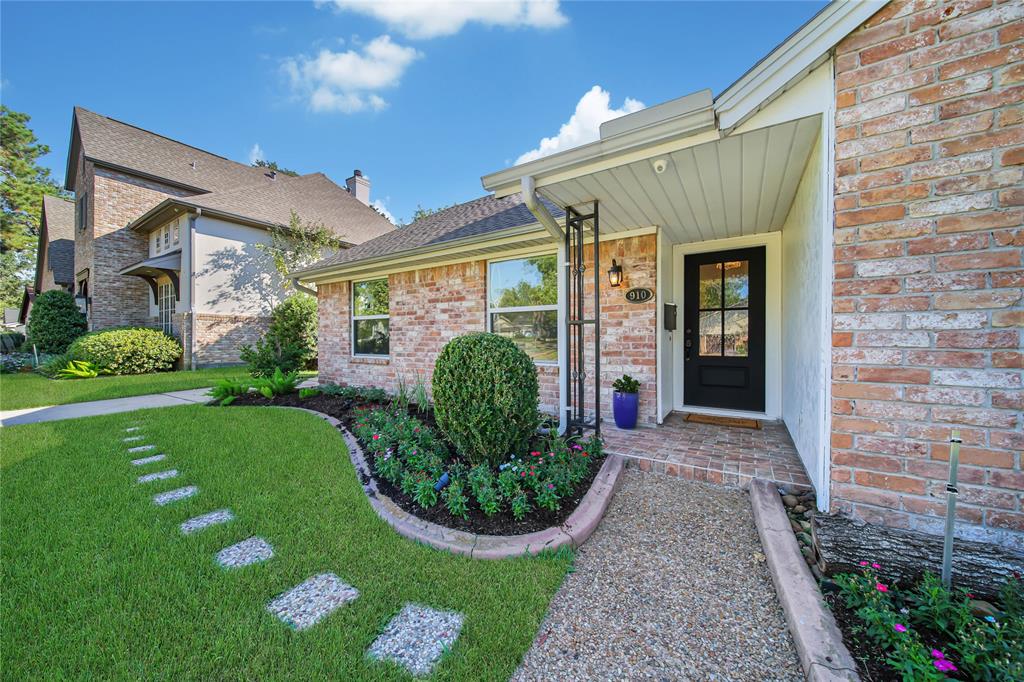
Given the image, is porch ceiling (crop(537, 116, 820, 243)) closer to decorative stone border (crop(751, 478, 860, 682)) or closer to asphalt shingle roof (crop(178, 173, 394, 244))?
decorative stone border (crop(751, 478, 860, 682))

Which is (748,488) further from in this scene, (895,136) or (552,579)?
(895,136)

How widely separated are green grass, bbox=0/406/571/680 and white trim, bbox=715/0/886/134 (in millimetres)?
2835

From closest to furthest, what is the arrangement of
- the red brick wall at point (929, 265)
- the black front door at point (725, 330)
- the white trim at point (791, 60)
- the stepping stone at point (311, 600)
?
the stepping stone at point (311, 600)
the red brick wall at point (929, 265)
the white trim at point (791, 60)
the black front door at point (725, 330)

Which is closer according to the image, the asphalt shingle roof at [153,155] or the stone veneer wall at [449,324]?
the stone veneer wall at [449,324]

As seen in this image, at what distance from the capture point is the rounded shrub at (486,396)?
297cm

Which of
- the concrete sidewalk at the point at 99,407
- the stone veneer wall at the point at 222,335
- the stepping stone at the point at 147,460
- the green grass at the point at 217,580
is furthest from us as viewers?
the stone veneer wall at the point at 222,335

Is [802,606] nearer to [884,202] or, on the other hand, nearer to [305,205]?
[884,202]

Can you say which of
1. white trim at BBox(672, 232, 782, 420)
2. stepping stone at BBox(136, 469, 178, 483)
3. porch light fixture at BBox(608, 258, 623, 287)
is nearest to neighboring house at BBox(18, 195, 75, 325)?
stepping stone at BBox(136, 469, 178, 483)

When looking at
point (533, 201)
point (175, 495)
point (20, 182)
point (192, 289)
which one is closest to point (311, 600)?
point (175, 495)

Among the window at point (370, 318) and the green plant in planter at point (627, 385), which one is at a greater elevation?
the window at point (370, 318)

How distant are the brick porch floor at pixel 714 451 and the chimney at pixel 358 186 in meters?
17.3

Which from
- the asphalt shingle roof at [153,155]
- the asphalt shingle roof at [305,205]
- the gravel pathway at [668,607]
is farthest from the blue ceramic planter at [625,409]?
the asphalt shingle roof at [153,155]

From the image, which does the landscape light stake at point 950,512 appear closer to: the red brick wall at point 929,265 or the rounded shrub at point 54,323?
the red brick wall at point 929,265

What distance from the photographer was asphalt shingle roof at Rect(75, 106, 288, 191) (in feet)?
41.5
